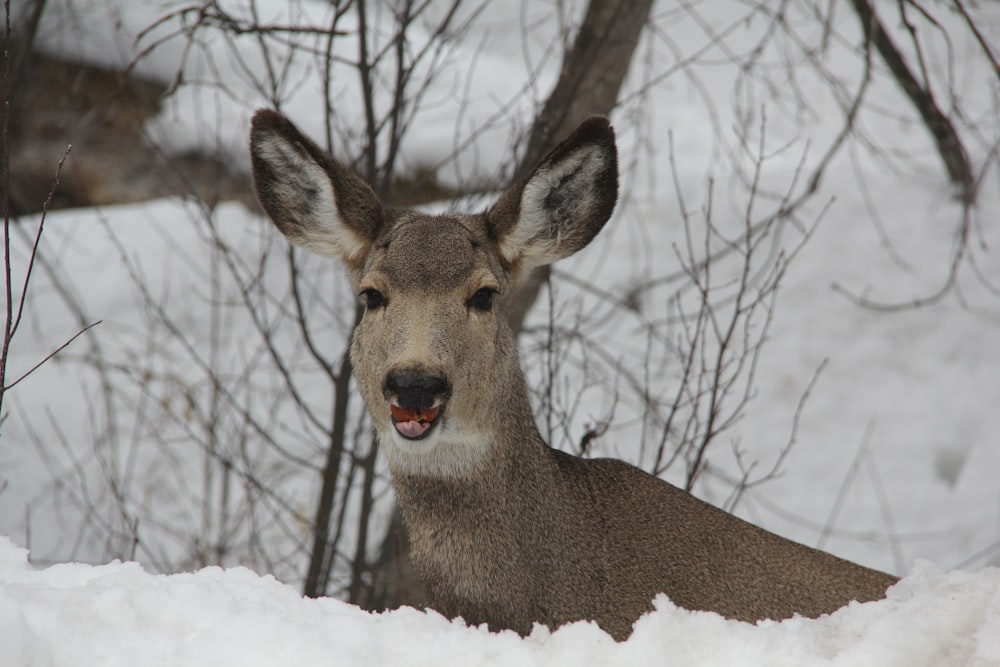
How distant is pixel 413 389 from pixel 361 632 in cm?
88

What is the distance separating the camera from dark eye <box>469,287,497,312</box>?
13.4ft

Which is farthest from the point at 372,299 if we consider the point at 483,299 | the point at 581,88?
the point at 581,88

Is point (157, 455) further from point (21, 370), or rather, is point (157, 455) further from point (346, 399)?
point (346, 399)

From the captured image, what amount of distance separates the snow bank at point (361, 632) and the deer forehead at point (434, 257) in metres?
1.22

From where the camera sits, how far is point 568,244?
449 cm

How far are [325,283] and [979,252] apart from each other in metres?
5.74

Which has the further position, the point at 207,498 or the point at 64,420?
the point at 64,420

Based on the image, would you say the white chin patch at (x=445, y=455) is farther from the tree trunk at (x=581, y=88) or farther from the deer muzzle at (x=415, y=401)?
the tree trunk at (x=581, y=88)

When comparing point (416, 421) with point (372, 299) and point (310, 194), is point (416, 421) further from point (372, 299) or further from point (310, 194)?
point (310, 194)

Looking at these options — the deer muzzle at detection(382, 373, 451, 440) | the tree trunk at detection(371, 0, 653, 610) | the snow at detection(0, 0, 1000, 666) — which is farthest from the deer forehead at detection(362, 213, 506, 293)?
the tree trunk at detection(371, 0, 653, 610)

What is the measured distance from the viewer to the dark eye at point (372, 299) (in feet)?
13.4

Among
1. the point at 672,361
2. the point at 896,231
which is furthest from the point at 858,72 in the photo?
the point at 672,361

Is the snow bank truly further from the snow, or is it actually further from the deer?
the snow

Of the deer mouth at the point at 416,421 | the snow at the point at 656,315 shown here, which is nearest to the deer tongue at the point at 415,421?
the deer mouth at the point at 416,421
